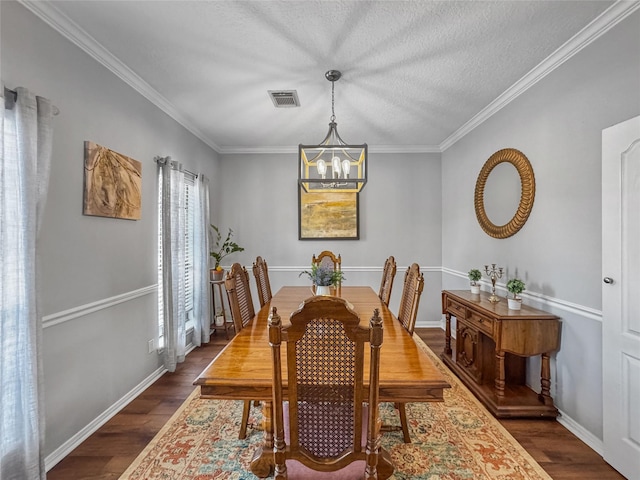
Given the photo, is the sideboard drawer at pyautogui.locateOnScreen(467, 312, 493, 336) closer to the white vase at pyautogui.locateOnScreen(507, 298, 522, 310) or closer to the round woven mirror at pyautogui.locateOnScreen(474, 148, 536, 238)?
the white vase at pyautogui.locateOnScreen(507, 298, 522, 310)

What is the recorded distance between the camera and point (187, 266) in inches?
150

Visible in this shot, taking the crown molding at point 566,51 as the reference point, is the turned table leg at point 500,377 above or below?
below

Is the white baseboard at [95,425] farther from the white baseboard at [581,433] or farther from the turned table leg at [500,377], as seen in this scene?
the white baseboard at [581,433]

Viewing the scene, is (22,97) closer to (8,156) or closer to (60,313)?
(8,156)

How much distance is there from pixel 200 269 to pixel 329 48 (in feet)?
9.81

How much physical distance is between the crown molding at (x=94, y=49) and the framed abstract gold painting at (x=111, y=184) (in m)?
0.67

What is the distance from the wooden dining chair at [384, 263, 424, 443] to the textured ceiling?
5.38 ft

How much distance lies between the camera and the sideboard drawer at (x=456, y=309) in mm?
2953

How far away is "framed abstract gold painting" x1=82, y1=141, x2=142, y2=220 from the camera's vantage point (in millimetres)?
2146

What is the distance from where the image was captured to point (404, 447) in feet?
6.55

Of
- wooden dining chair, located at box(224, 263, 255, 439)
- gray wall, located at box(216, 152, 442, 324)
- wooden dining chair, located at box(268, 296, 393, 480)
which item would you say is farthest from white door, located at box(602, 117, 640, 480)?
gray wall, located at box(216, 152, 442, 324)

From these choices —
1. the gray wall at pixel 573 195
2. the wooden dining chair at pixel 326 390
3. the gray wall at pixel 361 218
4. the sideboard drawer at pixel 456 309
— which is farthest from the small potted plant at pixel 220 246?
the gray wall at pixel 573 195

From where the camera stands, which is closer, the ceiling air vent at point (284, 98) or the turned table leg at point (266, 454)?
the turned table leg at point (266, 454)

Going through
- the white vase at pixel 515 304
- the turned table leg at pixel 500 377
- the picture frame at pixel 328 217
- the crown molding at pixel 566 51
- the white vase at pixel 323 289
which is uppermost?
the crown molding at pixel 566 51
